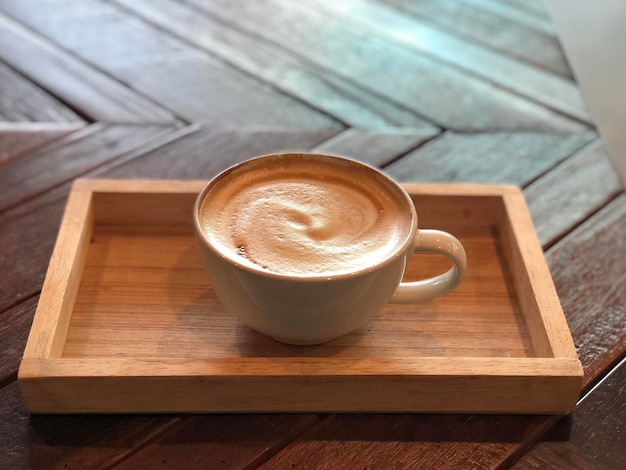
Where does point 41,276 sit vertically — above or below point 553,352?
below

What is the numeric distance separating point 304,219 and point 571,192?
0.35m

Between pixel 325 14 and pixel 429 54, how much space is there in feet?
0.59

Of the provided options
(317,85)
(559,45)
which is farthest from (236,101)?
(559,45)

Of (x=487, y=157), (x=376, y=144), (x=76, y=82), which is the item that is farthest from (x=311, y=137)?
(x=76, y=82)

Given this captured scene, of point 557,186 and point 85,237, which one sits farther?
point 557,186

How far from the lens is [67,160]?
76 cm

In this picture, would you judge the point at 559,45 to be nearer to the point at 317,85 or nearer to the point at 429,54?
the point at 429,54

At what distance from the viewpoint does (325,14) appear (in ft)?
3.56

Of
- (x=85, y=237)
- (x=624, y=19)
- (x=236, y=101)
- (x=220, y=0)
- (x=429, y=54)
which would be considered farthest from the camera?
(x=624, y=19)

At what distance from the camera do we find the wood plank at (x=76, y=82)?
84 centimetres

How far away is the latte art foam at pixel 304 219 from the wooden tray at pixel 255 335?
0.06m

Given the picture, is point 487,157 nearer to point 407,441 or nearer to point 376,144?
point 376,144

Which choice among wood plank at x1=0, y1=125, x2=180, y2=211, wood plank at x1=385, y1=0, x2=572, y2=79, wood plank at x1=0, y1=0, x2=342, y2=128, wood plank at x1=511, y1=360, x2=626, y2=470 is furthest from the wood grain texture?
wood plank at x1=385, y1=0, x2=572, y2=79

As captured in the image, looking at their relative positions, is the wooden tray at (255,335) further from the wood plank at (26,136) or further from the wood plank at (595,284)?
the wood plank at (26,136)
